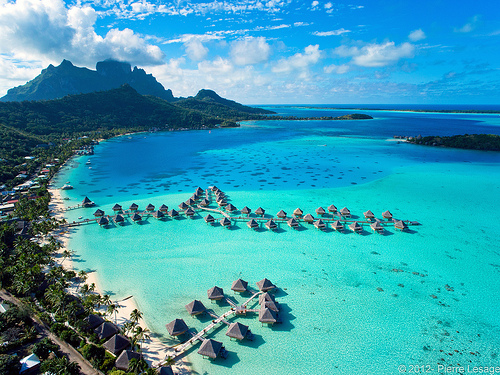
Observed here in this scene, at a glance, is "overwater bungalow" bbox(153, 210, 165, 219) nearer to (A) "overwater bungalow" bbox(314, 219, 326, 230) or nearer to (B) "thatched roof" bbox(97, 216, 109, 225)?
(B) "thatched roof" bbox(97, 216, 109, 225)

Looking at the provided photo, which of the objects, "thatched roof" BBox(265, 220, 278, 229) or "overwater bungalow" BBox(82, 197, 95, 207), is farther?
"overwater bungalow" BBox(82, 197, 95, 207)

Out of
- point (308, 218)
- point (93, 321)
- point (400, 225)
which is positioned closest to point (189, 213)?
point (308, 218)

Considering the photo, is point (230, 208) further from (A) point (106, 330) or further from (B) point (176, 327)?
(A) point (106, 330)

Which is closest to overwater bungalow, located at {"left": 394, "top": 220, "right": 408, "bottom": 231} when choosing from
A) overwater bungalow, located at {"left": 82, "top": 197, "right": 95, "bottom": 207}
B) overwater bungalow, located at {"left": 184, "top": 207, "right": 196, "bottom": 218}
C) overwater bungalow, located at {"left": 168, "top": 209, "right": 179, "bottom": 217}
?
overwater bungalow, located at {"left": 184, "top": 207, "right": 196, "bottom": 218}

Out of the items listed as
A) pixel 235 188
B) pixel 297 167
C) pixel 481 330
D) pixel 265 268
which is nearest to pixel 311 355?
pixel 265 268

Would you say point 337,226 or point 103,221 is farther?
point 103,221

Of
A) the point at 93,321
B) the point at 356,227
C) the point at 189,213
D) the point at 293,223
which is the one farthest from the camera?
the point at 189,213
